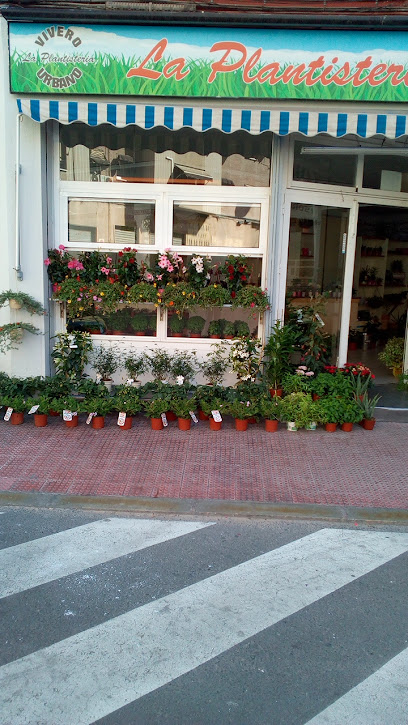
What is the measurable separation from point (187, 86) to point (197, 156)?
1.42m

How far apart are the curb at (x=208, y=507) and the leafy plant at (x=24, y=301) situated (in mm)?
3056

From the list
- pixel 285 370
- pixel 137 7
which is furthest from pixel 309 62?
pixel 285 370

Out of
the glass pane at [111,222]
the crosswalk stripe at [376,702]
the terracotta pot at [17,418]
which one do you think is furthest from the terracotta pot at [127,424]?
the crosswalk stripe at [376,702]

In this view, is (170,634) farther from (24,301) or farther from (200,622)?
(24,301)

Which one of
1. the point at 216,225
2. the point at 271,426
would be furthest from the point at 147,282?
the point at 271,426

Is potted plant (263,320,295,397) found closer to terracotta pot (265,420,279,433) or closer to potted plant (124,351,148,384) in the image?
terracotta pot (265,420,279,433)

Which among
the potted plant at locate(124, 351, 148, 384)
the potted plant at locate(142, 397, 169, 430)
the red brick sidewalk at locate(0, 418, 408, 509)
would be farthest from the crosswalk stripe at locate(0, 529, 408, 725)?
the potted plant at locate(124, 351, 148, 384)

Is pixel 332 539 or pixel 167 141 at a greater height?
pixel 167 141

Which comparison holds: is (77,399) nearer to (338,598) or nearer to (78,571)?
(78,571)

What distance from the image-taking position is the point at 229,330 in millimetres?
8320

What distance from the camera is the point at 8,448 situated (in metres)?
6.57

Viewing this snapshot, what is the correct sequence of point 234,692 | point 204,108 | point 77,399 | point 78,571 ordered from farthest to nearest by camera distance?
1. point 77,399
2. point 204,108
3. point 78,571
4. point 234,692

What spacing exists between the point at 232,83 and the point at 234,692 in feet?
20.7

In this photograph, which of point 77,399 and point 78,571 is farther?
point 77,399
